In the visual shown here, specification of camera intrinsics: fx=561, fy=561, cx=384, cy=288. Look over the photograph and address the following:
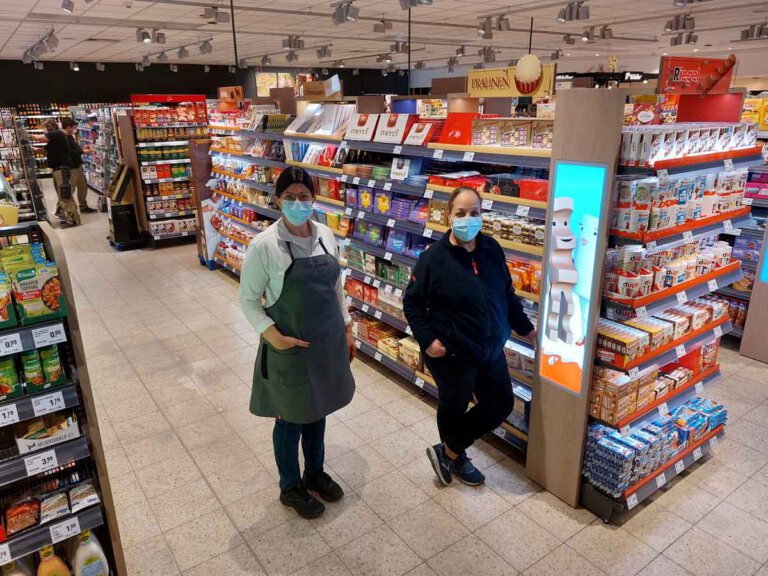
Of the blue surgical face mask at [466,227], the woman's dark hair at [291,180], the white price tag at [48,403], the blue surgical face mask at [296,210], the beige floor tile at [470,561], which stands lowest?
the beige floor tile at [470,561]

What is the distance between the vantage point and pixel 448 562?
2.81m

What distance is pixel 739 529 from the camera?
302cm

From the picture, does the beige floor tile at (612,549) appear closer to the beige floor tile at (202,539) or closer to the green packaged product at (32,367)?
the beige floor tile at (202,539)

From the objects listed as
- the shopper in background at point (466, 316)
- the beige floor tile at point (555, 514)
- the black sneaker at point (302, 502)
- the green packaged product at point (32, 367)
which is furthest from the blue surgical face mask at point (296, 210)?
the beige floor tile at point (555, 514)

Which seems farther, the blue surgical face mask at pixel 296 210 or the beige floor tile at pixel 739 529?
the beige floor tile at pixel 739 529

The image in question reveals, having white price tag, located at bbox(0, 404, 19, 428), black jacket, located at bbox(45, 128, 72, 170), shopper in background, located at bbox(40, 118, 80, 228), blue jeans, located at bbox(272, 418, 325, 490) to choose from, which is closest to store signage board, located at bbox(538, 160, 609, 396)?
blue jeans, located at bbox(272, 418, 325, 490)

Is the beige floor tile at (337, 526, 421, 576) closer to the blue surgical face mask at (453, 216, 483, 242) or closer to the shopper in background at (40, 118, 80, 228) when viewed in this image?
the blue surgical face mask at (453, 216, 483, 242)

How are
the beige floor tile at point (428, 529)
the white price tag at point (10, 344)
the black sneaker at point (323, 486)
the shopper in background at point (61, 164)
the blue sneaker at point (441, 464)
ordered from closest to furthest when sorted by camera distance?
the white price tag at point (10, 344) < the beige floor tile at point (428, 529) < the black sneaker at point (323, 486) < the blue sneaker at point (441, 464) < the shopper in background at point (61, 164)

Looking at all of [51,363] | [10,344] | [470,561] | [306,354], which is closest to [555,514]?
[470,561]

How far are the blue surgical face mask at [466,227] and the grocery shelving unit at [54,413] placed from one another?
1771 millimetres

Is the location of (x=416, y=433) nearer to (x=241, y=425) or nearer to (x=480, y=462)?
(x=480, y=462)

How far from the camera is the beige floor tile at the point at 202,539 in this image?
9.41 feet

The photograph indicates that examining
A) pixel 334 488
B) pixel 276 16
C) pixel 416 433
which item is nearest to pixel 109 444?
pixel 334 488

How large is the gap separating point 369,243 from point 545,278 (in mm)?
1990
